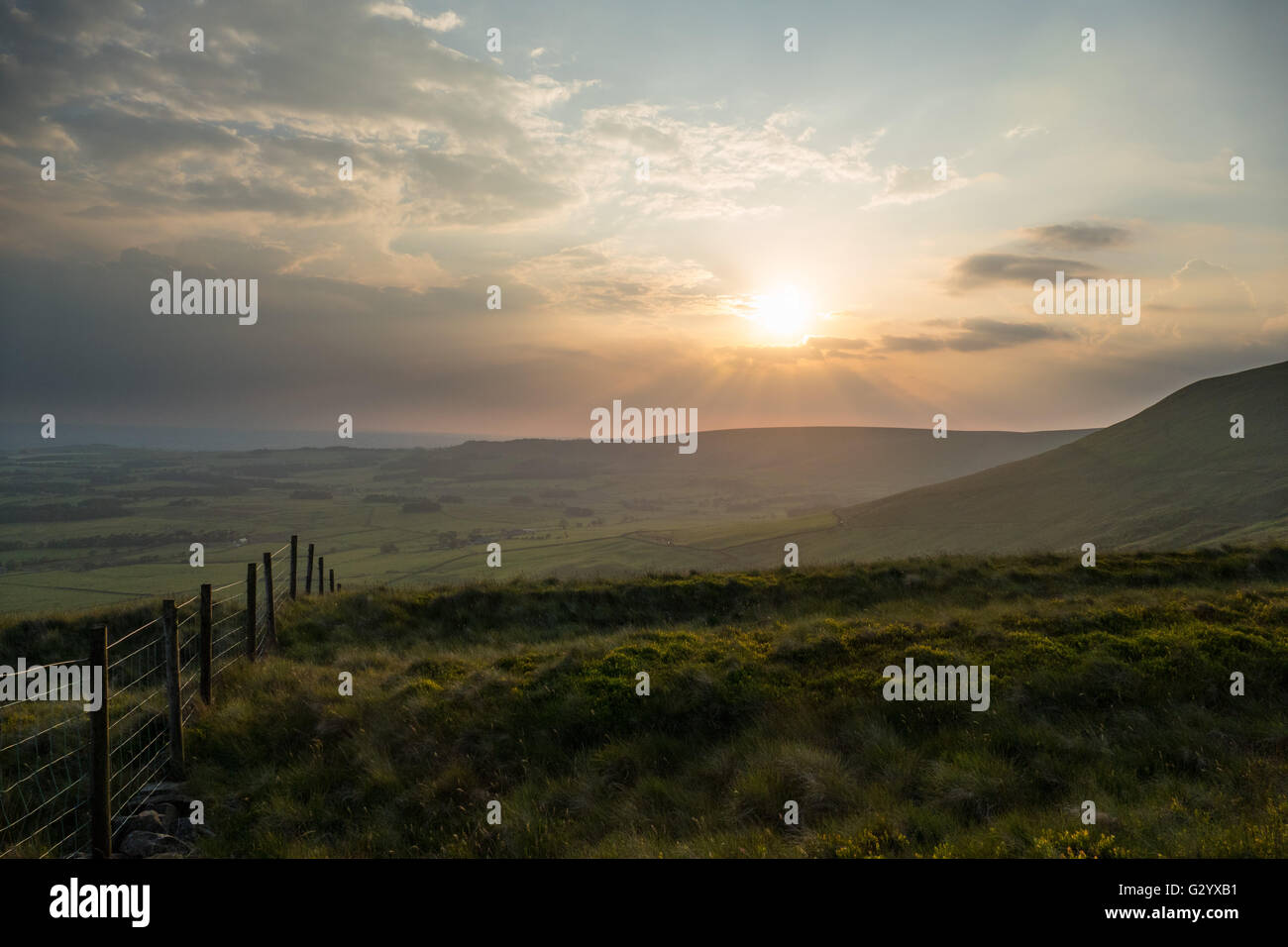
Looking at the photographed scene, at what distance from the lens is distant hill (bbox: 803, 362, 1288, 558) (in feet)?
171

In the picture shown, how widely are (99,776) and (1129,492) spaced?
270ft

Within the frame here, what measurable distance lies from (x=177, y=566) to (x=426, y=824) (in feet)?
381

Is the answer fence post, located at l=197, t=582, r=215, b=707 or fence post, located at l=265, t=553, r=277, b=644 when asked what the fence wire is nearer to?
fence post, located at l=197, t=582, r=215, b=707

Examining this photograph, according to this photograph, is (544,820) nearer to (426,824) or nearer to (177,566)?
(426,824)

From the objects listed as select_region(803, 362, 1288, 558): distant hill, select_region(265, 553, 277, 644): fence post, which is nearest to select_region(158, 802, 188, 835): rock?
select_region(265, 553, 277, 644): fence post

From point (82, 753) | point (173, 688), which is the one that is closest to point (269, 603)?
point (82, 753)

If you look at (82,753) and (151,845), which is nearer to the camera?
(151,845)

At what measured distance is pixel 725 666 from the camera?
12289 millimetres

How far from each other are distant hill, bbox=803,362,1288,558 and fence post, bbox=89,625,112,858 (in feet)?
159

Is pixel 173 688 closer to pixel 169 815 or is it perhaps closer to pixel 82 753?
pixel 169 815

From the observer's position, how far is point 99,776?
23.7ft

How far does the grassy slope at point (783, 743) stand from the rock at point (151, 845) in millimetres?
405
